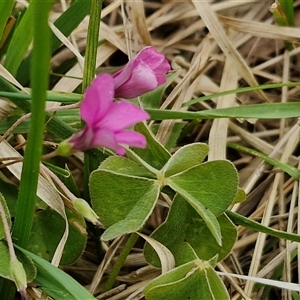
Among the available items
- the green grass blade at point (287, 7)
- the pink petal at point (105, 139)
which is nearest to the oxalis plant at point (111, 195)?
the pink petal at point (105, 139)

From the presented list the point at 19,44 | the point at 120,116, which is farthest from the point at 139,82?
the point at 19,44

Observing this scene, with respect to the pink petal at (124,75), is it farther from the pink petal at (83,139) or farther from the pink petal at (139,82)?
the pink petal at (83,139)

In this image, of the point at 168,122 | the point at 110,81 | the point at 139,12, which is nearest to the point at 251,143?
the point at 168,122

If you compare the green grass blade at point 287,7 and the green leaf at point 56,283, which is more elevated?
the green grass blade at point 287,7

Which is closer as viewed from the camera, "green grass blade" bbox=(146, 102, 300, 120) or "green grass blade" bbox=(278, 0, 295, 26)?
"green grass blade" bbox=(146, 102, 300, 120)

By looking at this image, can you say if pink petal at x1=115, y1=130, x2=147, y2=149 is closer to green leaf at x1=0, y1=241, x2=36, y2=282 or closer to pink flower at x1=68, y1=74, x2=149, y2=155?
pink flower at x1=68, y1=74, x2=149, y2=155

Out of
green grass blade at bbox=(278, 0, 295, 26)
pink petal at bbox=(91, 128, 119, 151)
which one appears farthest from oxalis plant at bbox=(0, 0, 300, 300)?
green grass blade at bbox=(278, 0, 295, 26)

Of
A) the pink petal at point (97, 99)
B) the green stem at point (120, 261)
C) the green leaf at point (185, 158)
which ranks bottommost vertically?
the green stem at point (120, 261)
